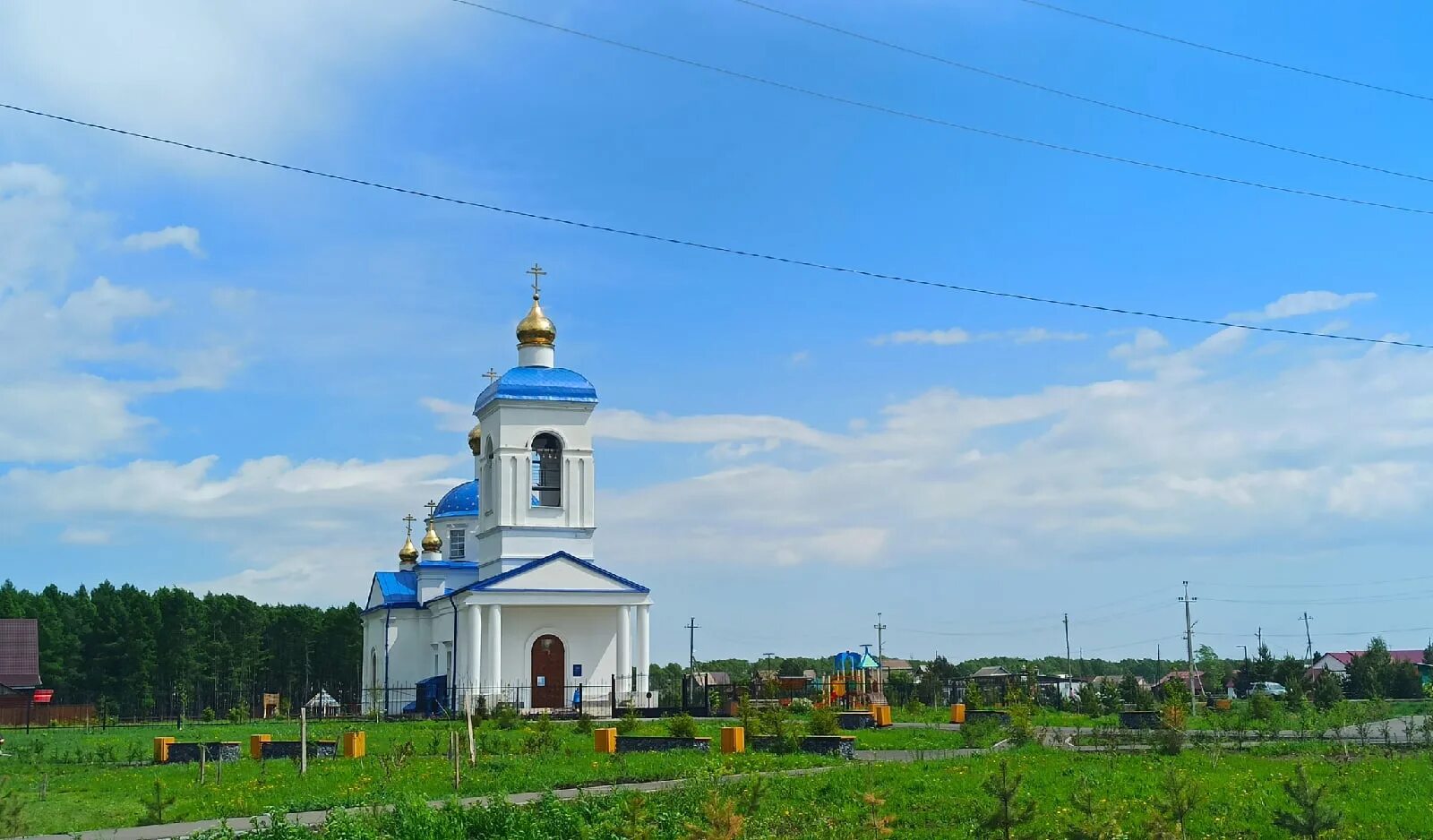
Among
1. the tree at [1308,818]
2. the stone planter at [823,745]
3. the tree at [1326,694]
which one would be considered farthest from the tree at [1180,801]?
the tree at [1326,694]

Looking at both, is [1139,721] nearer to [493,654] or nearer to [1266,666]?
[493,654]

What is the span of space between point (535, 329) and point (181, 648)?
41.8 meters

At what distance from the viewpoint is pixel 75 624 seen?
76000 millimetres

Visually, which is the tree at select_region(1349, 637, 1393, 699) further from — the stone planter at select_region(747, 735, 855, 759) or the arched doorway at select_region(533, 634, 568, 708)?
the stone planter at select_region(747, 735, 855, 759)

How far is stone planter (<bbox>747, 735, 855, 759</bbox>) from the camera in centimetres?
2233

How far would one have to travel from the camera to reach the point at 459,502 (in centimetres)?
5497

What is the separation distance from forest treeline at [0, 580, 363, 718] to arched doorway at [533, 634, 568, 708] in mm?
20120

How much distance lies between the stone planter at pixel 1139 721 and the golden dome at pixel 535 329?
21.9 meters

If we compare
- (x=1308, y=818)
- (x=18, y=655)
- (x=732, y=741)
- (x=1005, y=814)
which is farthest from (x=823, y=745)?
(x=18, y=655)

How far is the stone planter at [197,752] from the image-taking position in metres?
23.4

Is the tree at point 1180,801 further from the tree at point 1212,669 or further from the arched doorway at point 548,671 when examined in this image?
the tree at point 1212,669

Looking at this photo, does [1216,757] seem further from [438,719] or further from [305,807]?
[438,719]

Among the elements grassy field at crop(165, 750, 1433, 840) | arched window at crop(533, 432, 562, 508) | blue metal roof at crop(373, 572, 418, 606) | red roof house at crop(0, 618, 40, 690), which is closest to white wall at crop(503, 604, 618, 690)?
arched window at crop(533, 432, 562, 508)

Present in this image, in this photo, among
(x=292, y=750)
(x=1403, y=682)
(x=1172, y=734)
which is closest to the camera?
(x=1172, y=734)
